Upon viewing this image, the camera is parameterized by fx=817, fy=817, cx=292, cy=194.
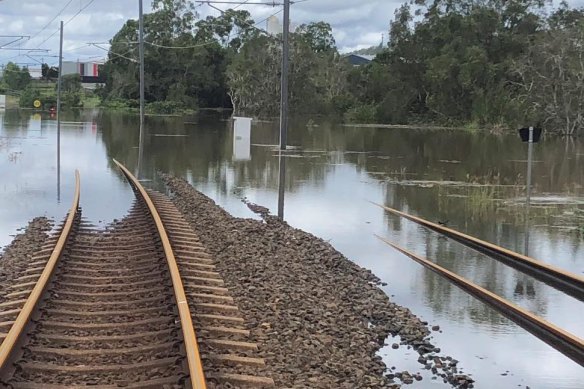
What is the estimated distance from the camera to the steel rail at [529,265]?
10797mm

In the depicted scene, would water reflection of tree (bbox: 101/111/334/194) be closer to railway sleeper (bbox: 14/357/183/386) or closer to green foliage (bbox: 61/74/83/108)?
railway sleeper (bbox: 14/357/183/386)

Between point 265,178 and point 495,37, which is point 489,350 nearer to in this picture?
point 265,178

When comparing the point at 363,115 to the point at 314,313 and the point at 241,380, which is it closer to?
the point at 314,313

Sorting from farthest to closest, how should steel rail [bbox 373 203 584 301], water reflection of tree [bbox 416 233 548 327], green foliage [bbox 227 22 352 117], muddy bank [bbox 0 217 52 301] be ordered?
green foliage [bbox 227 22 352 117] → steel rail [bbox 373 203 584 301] → muddy bank [bbox 0 217 52 301] → water reflection of tree [bbox 416 233 548 327]

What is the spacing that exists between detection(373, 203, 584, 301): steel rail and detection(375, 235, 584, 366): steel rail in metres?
1.28

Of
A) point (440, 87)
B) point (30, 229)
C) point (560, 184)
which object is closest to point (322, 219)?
point (30, 229)

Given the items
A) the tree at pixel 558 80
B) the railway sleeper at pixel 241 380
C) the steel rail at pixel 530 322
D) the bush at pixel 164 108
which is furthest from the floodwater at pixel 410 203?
the bush at pixel 164 108

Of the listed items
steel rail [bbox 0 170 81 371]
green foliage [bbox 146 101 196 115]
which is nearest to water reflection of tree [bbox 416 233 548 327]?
steel rail [bbox 0 170 81 371]

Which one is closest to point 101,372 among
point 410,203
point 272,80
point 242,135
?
point 410,203

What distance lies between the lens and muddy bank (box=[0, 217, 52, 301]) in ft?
34.3

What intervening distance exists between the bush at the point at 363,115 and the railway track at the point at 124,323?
65.6 metres

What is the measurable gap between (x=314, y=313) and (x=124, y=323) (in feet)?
6.73

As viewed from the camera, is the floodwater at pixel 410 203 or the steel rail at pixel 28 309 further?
the floodwater at pixel 410 203

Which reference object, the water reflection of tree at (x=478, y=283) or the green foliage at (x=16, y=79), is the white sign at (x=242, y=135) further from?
the green foliage at (x=16, y=79)
